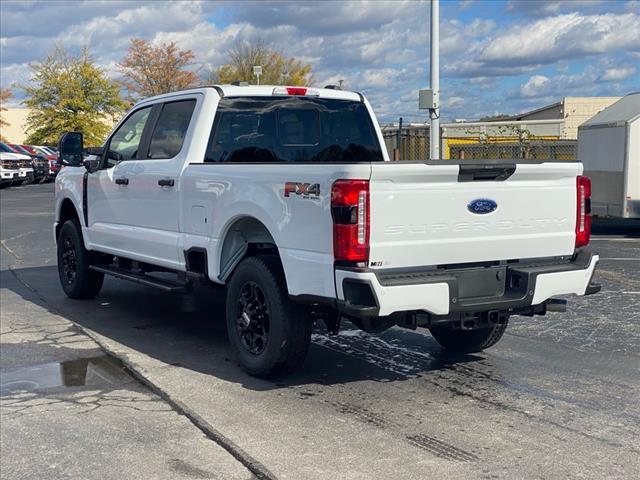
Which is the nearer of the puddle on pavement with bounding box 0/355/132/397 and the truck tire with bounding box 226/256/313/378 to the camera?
the truck tire with bounding box 226/256/313/378

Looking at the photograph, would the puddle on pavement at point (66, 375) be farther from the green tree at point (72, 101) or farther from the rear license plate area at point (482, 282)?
the green tree at point (72, 101)

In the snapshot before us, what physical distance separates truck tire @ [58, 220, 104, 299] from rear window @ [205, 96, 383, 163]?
286 centimetres

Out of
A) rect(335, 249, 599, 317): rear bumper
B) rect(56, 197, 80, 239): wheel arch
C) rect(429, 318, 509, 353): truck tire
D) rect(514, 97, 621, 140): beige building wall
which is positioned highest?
rect(514, 97, 621, 140): beige building wall

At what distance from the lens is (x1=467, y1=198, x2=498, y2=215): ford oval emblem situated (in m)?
5.55

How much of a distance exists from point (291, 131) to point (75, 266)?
3360 millimetres

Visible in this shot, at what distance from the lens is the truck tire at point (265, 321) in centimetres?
Answer: 585

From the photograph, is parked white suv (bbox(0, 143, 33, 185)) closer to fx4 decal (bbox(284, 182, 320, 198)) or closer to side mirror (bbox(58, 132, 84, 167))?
side mirror (bbox(58, 132, 84, 167))

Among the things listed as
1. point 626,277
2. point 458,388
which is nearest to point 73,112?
point 626,277

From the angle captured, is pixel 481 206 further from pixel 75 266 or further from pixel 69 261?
pixel 69 261

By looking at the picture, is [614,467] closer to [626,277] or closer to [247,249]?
[247,249]

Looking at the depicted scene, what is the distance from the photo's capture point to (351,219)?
5141 mm

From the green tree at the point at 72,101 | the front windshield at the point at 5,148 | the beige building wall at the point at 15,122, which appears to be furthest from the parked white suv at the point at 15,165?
the beige building wall at the point at 15,122

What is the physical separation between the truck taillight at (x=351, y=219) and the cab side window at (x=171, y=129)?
2533 millimetres

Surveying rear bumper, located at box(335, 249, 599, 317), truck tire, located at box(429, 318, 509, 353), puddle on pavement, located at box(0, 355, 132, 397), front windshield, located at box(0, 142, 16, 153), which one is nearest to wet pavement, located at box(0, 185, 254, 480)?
puddle on pavement, located at box(0, 355, 132, 397)
